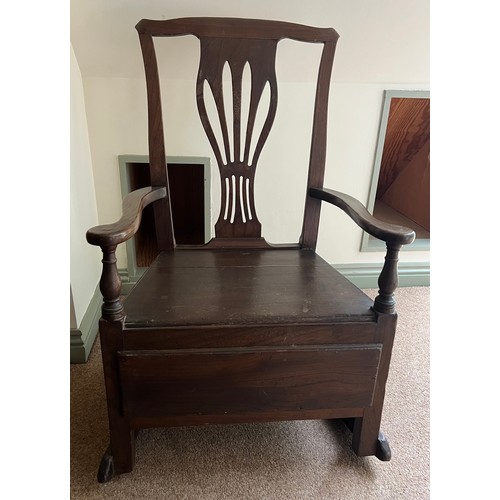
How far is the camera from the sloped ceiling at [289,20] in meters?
1.01

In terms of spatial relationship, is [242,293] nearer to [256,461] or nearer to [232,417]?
[232,417]

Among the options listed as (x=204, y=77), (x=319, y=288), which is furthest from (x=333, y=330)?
(x=204, y=77)

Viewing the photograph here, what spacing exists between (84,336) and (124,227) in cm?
62

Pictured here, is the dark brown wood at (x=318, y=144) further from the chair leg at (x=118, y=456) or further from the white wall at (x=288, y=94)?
the chair leg at (x=118, y=456)

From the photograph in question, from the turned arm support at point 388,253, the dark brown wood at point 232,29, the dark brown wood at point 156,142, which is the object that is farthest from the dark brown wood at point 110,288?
the dark brown wood at point 232,29

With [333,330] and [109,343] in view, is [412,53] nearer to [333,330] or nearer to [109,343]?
[333,330]

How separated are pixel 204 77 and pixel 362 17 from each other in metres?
0.50

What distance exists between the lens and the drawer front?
27.1 inches

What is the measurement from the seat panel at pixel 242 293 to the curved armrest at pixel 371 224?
14 centimetres

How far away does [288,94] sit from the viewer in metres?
1.25

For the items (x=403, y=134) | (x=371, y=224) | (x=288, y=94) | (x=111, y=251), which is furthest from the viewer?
(x=403, y=134)

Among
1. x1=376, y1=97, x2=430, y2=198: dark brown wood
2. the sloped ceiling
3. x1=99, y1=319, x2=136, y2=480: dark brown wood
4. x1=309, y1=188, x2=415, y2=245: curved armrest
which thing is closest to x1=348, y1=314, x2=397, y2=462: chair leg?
x1=309, y1=188, x2=415, y2=245: curved armrest

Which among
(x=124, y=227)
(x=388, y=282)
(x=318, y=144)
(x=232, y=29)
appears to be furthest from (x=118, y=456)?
(x=232, y=29)

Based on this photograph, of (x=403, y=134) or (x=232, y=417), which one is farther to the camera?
(x=403, y=134)
